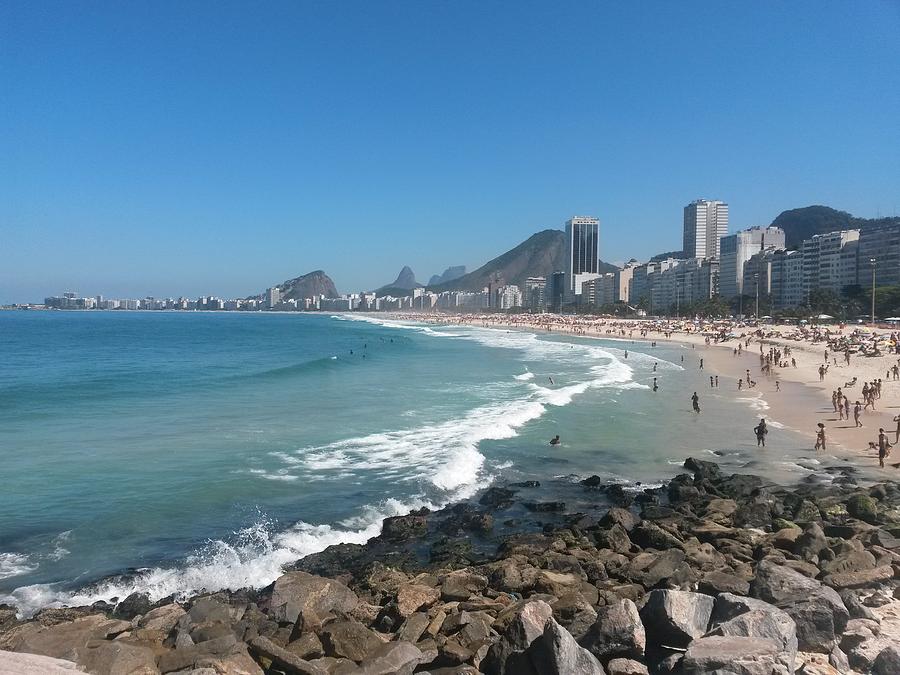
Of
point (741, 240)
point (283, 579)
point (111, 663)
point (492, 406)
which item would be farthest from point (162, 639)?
point (741, 240)

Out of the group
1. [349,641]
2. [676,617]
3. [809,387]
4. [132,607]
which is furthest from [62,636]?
[809,387]

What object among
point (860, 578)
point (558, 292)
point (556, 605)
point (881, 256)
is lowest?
point (556, 605)

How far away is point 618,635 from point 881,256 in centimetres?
10102

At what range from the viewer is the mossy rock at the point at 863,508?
946 cm

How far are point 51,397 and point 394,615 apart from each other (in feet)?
80.6

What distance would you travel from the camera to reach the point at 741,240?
127 m

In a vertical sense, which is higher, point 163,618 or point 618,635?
point 618,635

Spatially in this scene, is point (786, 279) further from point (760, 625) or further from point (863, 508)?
point (760, 625)

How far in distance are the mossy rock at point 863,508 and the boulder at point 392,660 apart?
805 cm

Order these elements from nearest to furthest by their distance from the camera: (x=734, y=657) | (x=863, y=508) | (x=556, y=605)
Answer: (x=734, y=657) → (x=556, y=605) → (x=863, y=508)

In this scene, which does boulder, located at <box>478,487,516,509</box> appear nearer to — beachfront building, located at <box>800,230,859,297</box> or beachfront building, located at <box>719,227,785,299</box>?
beachfront building, located at <box>800,230,859,297</box>

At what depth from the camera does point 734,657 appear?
393 centimetres

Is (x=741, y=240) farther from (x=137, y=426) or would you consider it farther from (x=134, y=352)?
(x=137, y=426)

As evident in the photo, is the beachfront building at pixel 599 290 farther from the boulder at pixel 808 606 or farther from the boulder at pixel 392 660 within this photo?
the boulder at pixel 392 660
